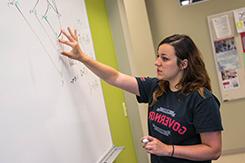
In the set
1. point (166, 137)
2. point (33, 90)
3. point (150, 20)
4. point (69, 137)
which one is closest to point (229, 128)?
point (150, 20)

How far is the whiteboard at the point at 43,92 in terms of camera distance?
91 centimetres

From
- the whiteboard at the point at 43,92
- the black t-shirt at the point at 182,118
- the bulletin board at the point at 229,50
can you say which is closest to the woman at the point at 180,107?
the black t-shirt at the point at 182,118

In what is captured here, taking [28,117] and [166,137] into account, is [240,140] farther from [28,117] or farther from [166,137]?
[28,117]

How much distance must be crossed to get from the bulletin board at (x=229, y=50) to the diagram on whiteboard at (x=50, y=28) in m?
2.56

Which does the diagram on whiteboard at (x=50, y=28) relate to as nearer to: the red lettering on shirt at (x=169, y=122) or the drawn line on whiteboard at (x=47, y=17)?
the drawn line on whiteboard at (x=47, y=17)

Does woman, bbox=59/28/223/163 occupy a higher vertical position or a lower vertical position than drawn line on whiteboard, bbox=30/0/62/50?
Answer: lower

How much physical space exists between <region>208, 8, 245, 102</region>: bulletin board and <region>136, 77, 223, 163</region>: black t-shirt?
94.5 inches

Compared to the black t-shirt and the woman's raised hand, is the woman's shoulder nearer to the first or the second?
the black t-shirt

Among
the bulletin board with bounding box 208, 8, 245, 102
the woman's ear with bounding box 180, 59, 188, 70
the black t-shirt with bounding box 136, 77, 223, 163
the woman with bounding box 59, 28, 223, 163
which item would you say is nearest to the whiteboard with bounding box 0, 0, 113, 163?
the woman with bounding box 59, 28, 223, 163

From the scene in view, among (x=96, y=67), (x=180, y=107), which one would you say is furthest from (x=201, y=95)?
(x=96, y=67)

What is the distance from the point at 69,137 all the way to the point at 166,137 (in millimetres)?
474

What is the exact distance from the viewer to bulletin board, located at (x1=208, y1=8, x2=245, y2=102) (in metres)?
3.56

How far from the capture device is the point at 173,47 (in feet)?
4.71

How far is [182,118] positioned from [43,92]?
65cm
